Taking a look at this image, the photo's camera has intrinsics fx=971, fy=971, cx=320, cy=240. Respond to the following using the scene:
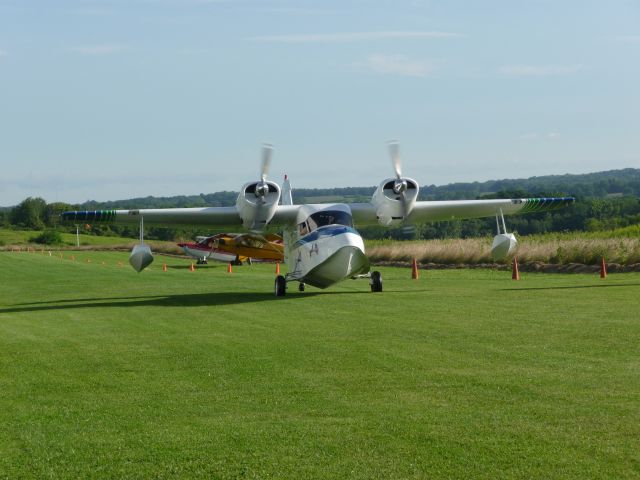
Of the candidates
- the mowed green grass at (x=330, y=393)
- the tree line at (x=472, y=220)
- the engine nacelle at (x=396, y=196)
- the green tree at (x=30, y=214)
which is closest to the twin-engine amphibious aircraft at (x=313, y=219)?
the engine nacelle at (x=396, y=196)

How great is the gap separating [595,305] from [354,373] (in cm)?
944

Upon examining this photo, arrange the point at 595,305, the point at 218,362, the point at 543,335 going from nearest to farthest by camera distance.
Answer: the point at 218,362 → the point at 543,335 → the point at 595,305

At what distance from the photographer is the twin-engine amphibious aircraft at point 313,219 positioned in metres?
23.8

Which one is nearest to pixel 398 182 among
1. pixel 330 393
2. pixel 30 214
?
pixel 330 393

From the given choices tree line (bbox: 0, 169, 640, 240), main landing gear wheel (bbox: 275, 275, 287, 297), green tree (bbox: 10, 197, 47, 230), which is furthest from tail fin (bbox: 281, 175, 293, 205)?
green tree (bbox: 10, 197, 47, 230)

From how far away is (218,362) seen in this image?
12.6m

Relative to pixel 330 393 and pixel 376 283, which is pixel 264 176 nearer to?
pixel 376 283

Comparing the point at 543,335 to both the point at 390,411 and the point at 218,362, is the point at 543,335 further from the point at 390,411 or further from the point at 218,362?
the point at 390,411

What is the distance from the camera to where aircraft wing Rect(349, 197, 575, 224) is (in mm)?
27866

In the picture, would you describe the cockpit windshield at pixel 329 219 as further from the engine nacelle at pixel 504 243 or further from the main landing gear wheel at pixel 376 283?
the engine nacelle at pixel 504 243

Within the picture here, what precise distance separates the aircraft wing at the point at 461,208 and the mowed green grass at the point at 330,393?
747cm

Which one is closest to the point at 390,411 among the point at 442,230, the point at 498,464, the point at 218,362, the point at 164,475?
the point at 498,464

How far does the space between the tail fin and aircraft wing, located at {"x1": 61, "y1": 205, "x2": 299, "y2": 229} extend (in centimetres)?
579

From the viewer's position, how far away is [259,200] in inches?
1020
